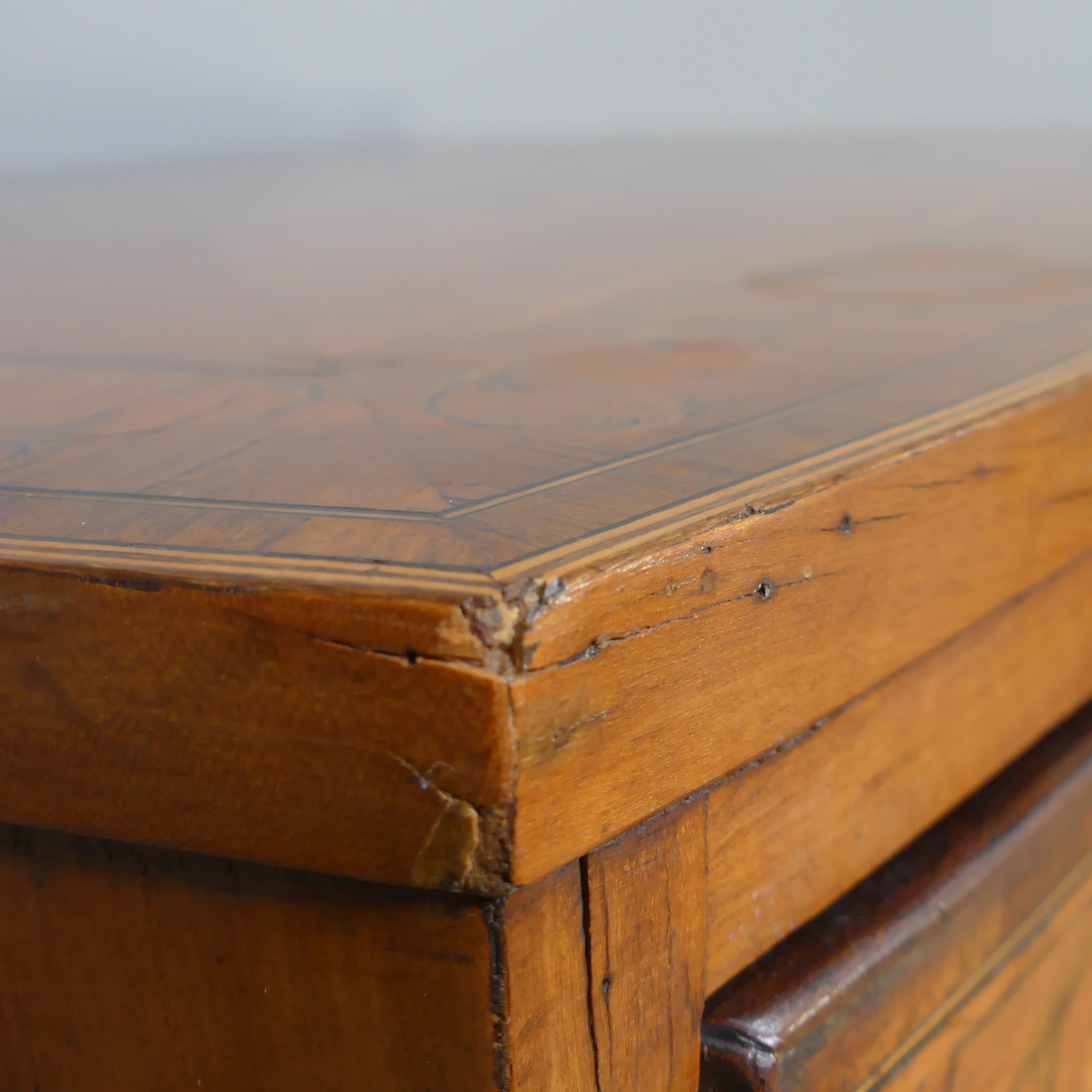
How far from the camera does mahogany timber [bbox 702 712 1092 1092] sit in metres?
0.28

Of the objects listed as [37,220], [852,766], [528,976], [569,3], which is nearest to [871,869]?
[852,766]

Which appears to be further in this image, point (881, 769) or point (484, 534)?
point (881, 769)

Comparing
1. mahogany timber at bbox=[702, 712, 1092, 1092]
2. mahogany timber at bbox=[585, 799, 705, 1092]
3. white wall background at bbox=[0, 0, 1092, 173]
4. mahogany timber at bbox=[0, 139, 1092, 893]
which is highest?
white wall background at bbox=[0, 0, 1092, 173]

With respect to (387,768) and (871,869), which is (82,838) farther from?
(871,869)

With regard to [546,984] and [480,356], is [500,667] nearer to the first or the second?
[546,984]

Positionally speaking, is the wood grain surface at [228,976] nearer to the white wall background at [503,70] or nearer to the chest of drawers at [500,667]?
the chest of drawers at [500,667]

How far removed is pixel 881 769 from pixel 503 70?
53.5 inches

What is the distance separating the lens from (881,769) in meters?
0.32

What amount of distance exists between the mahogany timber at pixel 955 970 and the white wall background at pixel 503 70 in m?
1.11

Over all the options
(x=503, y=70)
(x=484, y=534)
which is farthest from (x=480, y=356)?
(x=503, y=70)

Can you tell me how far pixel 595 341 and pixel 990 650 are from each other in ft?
0.51

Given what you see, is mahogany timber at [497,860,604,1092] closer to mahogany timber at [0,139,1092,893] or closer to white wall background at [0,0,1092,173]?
mahogany timber at [0,139,1092,893]

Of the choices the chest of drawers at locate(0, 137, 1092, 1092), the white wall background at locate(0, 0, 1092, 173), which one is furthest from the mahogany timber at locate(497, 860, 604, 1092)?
the white wall background at locate(0, 0, 1092, 173)

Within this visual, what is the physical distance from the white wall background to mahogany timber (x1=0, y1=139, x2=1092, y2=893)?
2.67ft
